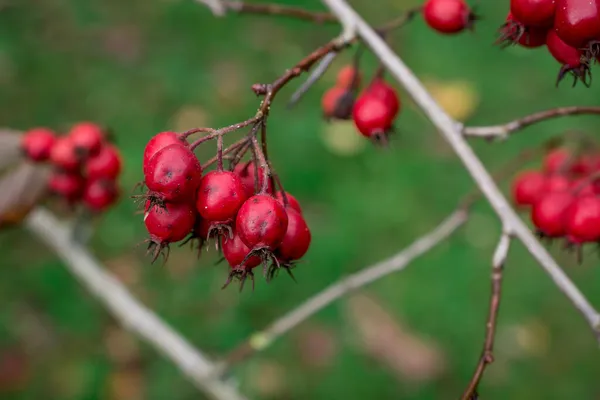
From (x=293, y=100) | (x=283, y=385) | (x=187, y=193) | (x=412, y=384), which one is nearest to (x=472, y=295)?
(x=412, y=384)

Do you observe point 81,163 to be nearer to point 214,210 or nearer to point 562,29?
point 214,210

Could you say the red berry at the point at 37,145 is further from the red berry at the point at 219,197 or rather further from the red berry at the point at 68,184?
the red berry at the point at 219,197

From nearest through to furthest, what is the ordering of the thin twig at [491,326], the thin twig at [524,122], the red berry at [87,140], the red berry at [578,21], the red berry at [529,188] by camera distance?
the red berry at [578,21] → the thin twig at [491,326] → the thin twig at [524,122] → the red berry at [529,188] → the red berry at [87,140]

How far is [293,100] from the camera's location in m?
1.56

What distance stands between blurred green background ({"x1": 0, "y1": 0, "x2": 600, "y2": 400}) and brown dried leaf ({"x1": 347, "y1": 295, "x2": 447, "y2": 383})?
0.01 meters

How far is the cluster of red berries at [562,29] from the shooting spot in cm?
121

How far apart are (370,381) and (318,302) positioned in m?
2.11

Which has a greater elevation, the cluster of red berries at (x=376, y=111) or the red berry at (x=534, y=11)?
the red berry at (x=534, y=11)

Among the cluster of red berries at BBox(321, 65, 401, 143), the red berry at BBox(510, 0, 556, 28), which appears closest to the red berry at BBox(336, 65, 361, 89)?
the cluster of red berries at BBox(321, 65, 401, 143)

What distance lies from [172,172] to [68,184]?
1.53 m

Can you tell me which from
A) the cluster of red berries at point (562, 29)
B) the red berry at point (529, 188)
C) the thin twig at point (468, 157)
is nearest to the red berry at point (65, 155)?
the thin twig at point (468, 157)

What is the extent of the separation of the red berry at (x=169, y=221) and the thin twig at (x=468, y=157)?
1.99ft

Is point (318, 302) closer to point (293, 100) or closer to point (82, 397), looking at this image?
point (293, 100)

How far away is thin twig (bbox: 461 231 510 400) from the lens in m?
1.33
